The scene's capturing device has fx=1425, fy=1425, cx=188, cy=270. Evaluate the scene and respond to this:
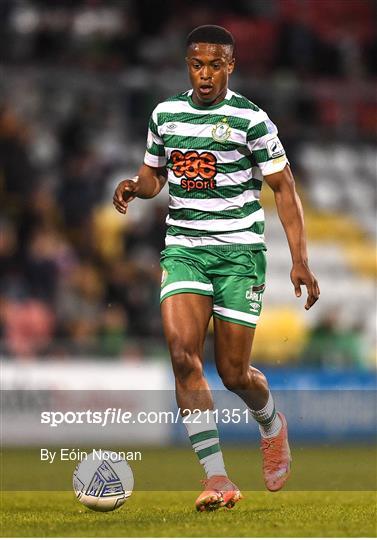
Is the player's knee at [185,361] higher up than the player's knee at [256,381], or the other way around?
the player's knee at [185,361]

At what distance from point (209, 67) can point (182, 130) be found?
0.40 metres

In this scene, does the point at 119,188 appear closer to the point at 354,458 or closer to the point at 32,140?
the point at 354,458

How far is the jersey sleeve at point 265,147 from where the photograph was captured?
800 cm

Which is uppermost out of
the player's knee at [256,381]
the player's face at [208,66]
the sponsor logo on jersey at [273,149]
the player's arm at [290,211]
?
the player's face at [208,66]

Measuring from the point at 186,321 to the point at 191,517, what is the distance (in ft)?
3.52

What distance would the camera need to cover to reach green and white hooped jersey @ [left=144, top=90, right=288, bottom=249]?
801 centimetres

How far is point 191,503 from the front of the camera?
8.97 metres

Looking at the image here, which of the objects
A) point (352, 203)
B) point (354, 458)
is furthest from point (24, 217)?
point (352, 203)

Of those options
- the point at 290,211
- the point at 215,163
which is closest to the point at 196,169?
the point at 215,163

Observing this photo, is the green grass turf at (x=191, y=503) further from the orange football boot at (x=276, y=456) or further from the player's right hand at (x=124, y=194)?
the player's right hand at (x=124, y=194)

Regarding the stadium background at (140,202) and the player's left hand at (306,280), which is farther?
the stadium background at (140,202)

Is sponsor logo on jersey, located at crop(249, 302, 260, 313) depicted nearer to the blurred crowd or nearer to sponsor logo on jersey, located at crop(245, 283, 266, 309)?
sponsor logo on jersey, located at crop(245, 283, 266, 309)

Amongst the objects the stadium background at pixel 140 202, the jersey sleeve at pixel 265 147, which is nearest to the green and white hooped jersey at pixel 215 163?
the jersey sleeve at pixel 265 147
